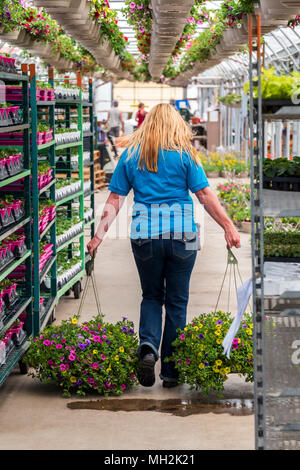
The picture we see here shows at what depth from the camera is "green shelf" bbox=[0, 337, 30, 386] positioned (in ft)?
13.7

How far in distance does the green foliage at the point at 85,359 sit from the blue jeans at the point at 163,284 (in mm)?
141

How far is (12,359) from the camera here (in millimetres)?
4492

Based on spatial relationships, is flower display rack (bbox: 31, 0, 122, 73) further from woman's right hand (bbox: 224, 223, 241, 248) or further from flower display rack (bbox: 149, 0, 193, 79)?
woman's right hand (bbox: 224, 223, 241, 248)

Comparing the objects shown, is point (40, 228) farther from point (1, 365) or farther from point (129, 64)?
point (129, 64)

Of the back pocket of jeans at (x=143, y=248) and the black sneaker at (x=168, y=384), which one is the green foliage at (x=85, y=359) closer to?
the black sneaker at (x=168, y=384)

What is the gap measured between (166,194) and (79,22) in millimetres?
4665

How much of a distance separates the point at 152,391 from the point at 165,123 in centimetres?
154

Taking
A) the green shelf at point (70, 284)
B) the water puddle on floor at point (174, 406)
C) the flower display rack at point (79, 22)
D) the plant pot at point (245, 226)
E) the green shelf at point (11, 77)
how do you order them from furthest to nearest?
the plant pot at point (245, 226) → the flower display rack at point (79, 22) → the green shelf at point (70, 284) → the green shelf at point (11, 77) → the water puddle on floor at point (174, 406)

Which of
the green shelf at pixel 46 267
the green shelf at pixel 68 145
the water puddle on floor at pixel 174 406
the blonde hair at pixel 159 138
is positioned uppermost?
the blonde hair at pixel 159 138

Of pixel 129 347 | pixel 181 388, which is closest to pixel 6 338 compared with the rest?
pixel 129 347

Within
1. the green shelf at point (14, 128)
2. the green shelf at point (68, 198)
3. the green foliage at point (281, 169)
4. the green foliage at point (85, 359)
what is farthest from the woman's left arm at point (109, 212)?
the green shelf at point (68, 198)

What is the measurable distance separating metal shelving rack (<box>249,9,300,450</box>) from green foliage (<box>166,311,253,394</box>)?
1.20 m

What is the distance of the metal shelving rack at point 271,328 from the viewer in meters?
2.97

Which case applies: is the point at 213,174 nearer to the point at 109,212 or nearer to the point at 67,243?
the point at 67,243
